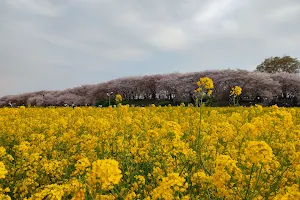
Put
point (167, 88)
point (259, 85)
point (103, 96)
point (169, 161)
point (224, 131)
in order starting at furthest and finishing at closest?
point (103, 96) → point (167, 88) → point (259, 85) → point (224, 131) → point (169, 161)

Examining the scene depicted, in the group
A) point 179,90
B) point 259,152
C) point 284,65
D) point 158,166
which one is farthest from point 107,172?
point 284,65

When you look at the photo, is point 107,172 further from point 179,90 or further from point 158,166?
point 179,90

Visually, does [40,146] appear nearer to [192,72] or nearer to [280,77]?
[280,77]

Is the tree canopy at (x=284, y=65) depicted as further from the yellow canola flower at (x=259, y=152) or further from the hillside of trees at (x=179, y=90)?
the yellow canola flower at (x=259, y=152)

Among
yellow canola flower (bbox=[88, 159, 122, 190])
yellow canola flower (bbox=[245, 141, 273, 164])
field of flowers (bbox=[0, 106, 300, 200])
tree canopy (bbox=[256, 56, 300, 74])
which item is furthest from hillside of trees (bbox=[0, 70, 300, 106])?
yellow canola flower (bbox=[88, 159, 122, 190])

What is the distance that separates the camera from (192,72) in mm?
47812

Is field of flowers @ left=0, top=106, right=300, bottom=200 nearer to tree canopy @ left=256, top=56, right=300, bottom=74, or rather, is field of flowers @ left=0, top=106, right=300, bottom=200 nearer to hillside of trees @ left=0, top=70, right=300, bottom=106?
hillside of trees @ left=0, top=70, right=300, bottom=106

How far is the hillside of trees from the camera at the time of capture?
3722 cm

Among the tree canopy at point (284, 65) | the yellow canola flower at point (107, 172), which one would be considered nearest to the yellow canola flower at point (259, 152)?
the yellow canola flower at point (107, 172)

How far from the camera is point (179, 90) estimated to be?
140 feet

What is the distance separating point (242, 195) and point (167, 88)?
42.4 m

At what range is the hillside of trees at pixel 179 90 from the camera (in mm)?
37219

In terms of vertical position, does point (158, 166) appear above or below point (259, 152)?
below

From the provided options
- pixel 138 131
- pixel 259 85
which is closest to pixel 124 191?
pixel 138 131
